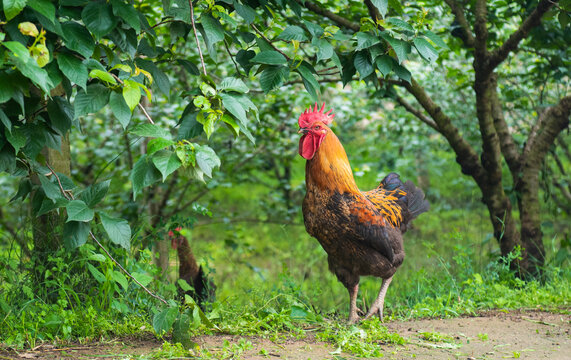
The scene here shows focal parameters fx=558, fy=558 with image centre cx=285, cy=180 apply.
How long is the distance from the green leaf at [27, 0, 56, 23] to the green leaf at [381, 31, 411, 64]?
5.58 ft

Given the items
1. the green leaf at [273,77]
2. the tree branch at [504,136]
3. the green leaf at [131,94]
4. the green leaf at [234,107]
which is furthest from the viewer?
the tree branch at [504,136]

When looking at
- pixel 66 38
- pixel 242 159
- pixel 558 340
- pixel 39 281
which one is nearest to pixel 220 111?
pixel 66 38

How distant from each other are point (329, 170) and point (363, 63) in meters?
0.97

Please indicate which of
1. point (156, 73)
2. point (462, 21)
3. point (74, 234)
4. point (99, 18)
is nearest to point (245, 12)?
point (156, 73)

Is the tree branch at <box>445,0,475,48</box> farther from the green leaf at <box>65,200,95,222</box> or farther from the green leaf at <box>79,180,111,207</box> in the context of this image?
the green leaf at <box>65,200,95,222</box>

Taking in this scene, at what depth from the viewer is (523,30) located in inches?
188

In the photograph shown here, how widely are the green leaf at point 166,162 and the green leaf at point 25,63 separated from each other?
457mm

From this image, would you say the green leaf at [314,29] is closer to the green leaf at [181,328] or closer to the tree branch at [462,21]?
the green leaf at [181,328]

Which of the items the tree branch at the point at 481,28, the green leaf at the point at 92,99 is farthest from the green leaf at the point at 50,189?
the tree branch at the point at 481,28

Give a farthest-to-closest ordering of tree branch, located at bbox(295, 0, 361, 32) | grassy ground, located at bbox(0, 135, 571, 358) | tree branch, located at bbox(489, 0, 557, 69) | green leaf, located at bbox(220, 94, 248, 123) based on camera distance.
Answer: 1. tree branch, located at bbox(295, 0, 361, 32)
2. tree branch, located at bbox(489, 0, 557, 69)
3. grassy ground, located at bbox(0, 135, 571, 358)
4. green leaf, located at bbox(220, 94, 248, 123)

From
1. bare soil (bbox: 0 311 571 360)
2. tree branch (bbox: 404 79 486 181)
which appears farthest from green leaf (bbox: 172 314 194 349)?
tree branch (bbox: 404 79 486 181)

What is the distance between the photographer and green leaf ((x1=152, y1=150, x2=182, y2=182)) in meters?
2.08

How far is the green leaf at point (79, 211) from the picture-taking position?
7.77 feet

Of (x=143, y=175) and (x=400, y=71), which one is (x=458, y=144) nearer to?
(x=400, y=71)
